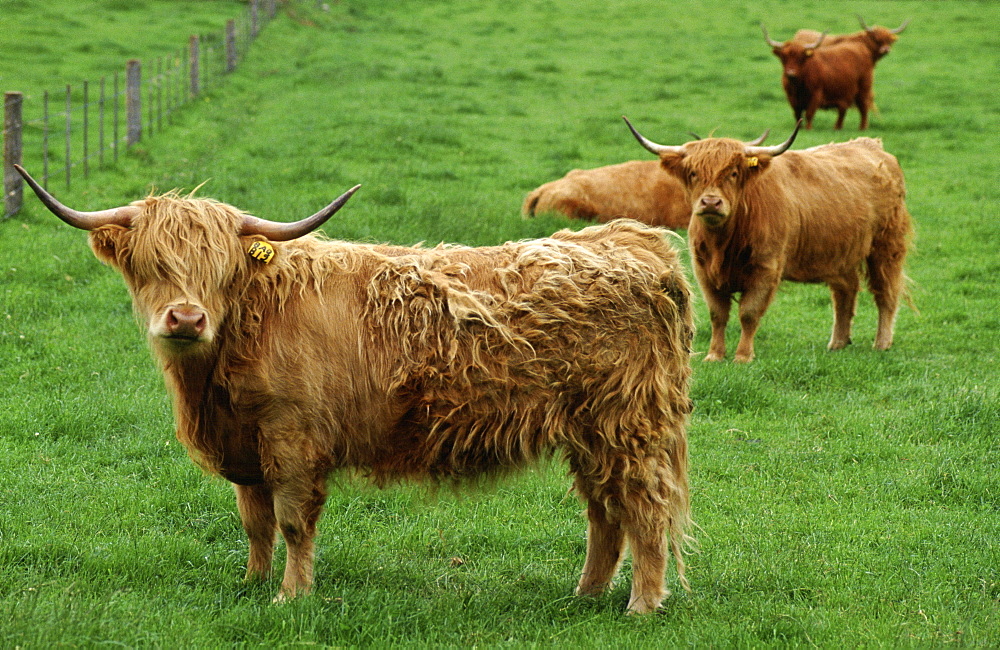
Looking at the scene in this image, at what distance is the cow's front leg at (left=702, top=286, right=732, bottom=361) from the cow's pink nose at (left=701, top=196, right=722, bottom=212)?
833 millimetres

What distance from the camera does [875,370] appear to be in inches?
292

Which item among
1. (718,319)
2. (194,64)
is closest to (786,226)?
(718,319)

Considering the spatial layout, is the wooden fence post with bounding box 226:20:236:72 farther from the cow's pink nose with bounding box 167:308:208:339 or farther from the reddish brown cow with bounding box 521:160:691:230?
the cow's pink nose with bounding box 167:308:208:339

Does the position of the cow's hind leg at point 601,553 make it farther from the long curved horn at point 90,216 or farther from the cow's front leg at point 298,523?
the long curved horn at point 90,216

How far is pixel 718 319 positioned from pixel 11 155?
681cm

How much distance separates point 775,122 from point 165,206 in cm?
1477

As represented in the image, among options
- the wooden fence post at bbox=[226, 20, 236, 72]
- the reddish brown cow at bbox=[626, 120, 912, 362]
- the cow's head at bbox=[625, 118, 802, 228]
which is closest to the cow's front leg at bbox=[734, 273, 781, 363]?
the reddish brown cow at bbox=[626, 120, 912, 362]

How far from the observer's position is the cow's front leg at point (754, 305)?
26.1 ft

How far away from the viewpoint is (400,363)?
13.1ft

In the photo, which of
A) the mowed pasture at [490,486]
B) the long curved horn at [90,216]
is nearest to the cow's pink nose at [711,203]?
the mowed pasture at [490,486]

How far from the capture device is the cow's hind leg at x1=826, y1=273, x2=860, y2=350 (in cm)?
850

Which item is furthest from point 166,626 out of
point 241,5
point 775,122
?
point 241,5

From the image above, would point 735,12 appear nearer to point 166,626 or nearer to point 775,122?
point 775,122

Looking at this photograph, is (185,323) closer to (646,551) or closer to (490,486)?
(490,486)
